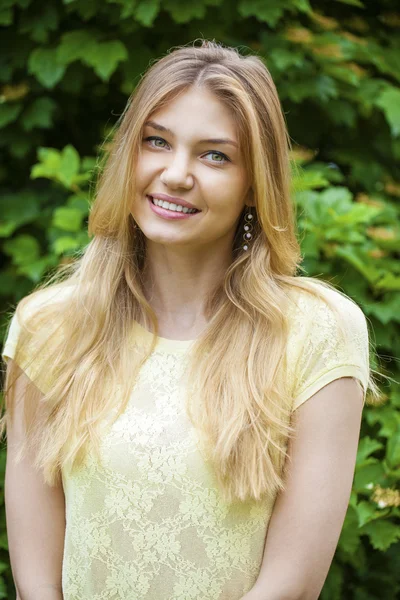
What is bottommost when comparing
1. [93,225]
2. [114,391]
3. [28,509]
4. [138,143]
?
[28,509]

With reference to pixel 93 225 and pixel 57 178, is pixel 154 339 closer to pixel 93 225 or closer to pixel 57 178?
pixel 93 225

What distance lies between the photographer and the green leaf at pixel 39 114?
11.2ft

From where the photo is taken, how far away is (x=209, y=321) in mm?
2346

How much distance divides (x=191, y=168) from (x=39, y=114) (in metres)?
1.38

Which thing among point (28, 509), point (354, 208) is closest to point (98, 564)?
point (28, 509)

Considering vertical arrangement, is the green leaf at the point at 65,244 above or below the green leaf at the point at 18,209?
above

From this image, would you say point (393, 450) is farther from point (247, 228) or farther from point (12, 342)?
point (12, 342)

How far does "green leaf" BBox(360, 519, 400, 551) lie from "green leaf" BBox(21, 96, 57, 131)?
1694 millimetres

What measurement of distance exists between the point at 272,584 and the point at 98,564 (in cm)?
40

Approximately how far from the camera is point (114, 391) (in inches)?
89.7

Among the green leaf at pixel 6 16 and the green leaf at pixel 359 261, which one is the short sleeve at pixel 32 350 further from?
the green leaf at pixel 6 16

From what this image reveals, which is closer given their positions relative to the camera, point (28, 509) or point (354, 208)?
point (28, 509)

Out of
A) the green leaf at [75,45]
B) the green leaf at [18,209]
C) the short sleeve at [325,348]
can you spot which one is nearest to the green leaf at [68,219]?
the green leaf at [18,209]

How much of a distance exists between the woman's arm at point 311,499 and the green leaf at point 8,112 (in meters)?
1.70
